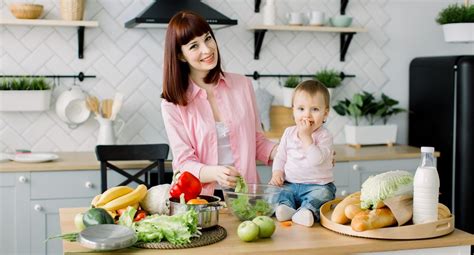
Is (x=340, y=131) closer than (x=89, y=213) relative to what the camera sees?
No

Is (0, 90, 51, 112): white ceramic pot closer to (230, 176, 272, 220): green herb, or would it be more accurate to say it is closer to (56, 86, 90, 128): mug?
(56, 86, 90, 128): mug

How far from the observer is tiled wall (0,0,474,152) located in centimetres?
446

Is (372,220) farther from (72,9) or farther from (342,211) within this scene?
(72,9)

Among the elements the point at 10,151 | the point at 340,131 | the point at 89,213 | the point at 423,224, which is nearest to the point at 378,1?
the point at 340,131

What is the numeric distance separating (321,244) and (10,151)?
2.76 meters

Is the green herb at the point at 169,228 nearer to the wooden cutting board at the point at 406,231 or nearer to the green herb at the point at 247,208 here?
the green herb at the point at 247,208

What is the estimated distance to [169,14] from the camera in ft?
13.9

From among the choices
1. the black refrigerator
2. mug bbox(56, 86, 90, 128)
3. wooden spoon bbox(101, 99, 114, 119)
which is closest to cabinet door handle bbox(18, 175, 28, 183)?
mug bbox(56, 86, 90, 128)

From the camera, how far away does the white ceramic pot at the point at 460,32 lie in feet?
16.0

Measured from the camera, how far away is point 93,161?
4137mm

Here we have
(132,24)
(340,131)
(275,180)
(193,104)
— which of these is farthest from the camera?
(340,131)

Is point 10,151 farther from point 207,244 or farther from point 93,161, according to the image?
point 207,244

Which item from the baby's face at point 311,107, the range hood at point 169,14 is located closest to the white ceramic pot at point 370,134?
the range hood at point 169,14

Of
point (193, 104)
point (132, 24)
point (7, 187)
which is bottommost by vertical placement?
point (7, 187)
